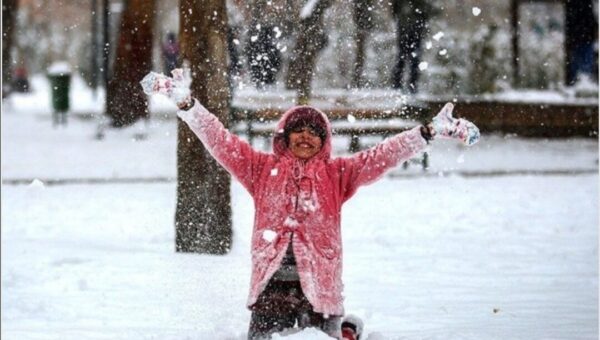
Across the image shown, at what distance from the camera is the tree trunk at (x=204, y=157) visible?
773 cm

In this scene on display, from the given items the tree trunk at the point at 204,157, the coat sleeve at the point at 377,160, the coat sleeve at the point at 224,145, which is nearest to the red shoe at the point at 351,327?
the coat sleeve at the point at 377,160

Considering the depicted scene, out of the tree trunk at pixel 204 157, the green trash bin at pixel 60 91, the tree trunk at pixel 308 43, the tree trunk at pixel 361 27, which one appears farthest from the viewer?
the green trash bin at pixel 60 91

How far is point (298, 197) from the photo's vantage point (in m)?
4.82

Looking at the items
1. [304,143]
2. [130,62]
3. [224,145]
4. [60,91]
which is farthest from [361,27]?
[224,145]

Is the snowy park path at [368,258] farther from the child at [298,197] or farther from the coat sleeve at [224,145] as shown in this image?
the coat sleeve at [224,145]

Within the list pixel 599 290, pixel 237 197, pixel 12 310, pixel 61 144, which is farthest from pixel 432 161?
pixel 12 310

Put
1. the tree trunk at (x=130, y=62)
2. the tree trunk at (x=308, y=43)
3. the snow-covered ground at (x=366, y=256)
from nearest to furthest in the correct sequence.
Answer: the snow-covered ground at (x=366, y=256)
the tree trunk at (x=308, y=43)
the tree trunk at (x=130, y=62)

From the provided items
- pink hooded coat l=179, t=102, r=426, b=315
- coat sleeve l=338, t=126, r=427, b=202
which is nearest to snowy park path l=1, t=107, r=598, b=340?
pink hooded coat l=179, t=102, r=426, b=315

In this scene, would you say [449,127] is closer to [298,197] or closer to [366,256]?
[298,197]

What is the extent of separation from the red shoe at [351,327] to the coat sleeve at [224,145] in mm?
739

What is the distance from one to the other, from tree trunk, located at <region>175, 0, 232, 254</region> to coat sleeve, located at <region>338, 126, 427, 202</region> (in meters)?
2.85

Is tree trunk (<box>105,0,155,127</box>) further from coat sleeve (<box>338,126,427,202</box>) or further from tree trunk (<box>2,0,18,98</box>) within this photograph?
coat sleeve (<box>338,126,427,202</box>)

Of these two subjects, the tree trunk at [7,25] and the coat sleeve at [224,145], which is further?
the tree trunk at [7,25]

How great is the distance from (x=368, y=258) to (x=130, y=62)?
1146 centimetres
